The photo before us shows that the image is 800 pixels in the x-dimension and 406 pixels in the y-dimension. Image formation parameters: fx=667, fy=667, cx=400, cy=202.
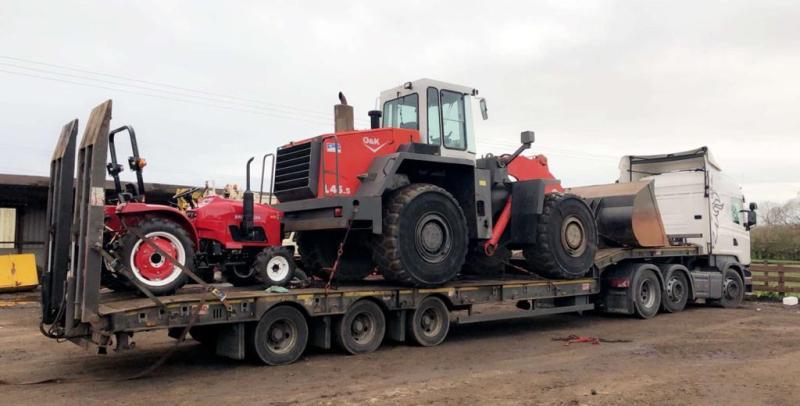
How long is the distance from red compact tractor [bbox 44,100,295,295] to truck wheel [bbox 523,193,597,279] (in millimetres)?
4218

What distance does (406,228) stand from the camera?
9.04 m

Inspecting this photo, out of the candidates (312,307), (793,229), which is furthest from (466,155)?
(793,229)

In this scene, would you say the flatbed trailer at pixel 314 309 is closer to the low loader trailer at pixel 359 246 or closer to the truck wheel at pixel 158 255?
the low loader trailer at pixel 359 246

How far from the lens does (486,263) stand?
12.2 metres

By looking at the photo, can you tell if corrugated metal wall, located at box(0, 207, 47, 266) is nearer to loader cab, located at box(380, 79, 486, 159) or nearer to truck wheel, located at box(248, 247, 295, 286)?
truck wheel, located at box(248, 247, 295, 286)

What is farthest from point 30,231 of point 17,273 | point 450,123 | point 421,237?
point 421,237

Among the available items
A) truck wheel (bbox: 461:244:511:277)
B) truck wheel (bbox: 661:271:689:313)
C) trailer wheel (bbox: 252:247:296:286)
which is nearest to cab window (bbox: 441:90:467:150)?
truck wheel (bbox: 461:244:511:277)

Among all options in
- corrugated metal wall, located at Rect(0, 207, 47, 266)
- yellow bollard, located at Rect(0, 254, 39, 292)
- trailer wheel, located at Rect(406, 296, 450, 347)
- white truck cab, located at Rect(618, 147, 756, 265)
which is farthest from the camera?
corrugated metal wall, located at Rect(0, 207, 47, 266)

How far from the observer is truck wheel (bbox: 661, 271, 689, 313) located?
45.2 ft

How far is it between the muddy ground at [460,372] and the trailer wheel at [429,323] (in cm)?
19

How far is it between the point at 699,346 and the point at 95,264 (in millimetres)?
8164

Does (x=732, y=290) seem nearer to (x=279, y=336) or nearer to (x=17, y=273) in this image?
(x=279, y=336)

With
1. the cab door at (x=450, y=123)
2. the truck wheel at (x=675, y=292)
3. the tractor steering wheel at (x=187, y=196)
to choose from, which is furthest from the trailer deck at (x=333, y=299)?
the cab door at (x=450, y=123)

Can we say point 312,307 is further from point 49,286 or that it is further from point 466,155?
point 466,155
